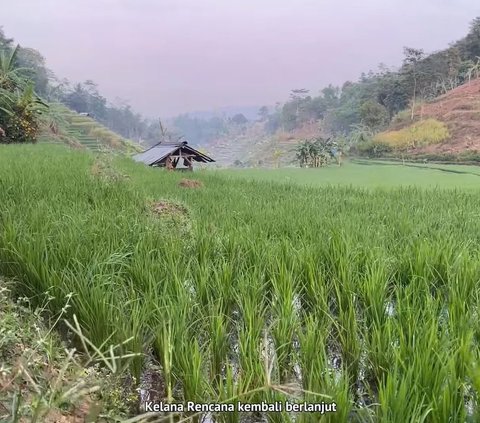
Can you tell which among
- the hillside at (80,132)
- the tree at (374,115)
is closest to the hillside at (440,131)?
the tree at (374,115)

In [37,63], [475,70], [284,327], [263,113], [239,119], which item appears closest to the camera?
[284,327]

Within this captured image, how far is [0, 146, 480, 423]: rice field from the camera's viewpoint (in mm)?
1185

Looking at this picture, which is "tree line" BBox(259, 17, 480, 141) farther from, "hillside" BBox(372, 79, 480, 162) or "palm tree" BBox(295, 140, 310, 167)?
"palm tree" BBox(295, 140, 310, 167)

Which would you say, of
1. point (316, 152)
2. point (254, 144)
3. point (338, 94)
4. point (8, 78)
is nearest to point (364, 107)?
point (316, 152)

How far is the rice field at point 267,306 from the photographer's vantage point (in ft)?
3.89

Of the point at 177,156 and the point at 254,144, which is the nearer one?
the point at 177,156

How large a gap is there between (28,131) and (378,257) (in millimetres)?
15527

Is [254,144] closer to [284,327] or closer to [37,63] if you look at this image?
[37,63]

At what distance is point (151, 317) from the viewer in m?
1.68

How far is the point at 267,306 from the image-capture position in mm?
1931

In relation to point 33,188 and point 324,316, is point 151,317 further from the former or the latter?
point 33,188

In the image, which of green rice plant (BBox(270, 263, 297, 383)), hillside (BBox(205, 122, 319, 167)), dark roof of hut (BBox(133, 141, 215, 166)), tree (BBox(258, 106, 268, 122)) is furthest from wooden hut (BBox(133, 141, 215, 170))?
tree (BBox(258, 106, 268, 122))

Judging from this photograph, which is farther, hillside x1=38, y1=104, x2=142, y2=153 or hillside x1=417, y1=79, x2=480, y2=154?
hillside x1=38, y1=104, x2=142, y2=153


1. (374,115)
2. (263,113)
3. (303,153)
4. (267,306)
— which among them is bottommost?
(267,306)
